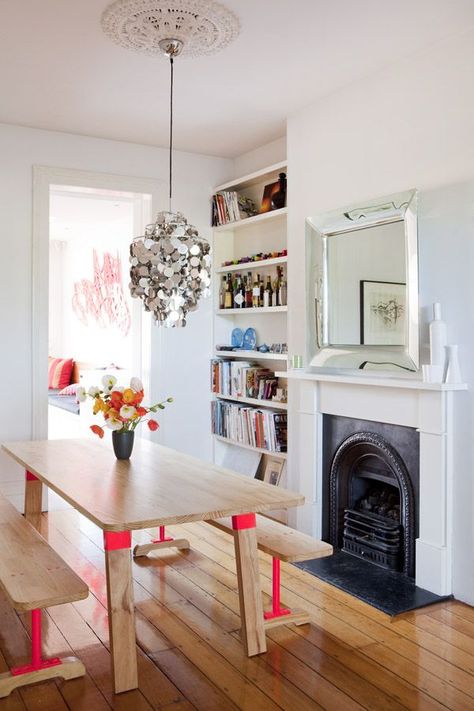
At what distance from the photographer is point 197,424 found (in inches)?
210

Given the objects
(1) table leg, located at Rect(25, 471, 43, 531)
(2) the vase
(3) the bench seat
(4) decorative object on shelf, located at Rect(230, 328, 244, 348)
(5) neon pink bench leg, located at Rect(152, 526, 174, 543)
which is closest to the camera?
(3) the bench seat

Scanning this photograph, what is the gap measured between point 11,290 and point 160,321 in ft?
6.90

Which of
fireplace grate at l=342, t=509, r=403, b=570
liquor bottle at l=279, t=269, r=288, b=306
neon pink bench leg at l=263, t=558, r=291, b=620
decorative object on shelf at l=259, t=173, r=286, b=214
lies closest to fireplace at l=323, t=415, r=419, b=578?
fireplace grate at l=342, t=509, r=403, b=570

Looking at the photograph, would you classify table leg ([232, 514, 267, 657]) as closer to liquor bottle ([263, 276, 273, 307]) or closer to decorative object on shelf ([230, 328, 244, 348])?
liquor bottle ([263, 276, 273, 307])

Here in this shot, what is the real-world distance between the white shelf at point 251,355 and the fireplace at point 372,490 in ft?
2.28

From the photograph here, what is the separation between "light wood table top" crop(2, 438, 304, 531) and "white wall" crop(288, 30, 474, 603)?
1067 millimetres

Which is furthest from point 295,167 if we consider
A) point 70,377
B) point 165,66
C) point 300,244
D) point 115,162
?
point 70,377

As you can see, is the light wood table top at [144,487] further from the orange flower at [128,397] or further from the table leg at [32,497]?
the table leg at [32,497]

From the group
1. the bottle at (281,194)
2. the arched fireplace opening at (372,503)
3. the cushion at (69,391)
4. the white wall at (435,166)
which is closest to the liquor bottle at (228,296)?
the bottle at (281,194)

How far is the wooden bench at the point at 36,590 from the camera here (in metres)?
2.22

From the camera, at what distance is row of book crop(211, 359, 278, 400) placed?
15.7 ft

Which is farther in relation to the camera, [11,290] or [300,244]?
[11,290]

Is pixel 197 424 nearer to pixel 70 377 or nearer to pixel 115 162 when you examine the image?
pixel 115 162

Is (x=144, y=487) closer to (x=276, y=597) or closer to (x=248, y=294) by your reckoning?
(x=276, y=597)
